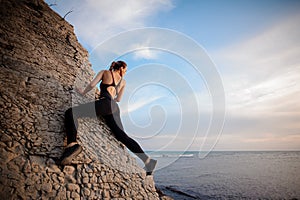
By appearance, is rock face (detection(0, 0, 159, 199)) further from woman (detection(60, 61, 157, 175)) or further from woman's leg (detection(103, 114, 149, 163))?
woman's leg (detection(103, 114, 149, 163))

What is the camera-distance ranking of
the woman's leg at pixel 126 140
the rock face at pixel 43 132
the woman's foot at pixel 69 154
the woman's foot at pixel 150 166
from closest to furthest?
the rock face at pixel 43 132, the woman's foot at pixel 69 154, the woman's leg at pixel 126 140, the woman's foot at pixel 150 166

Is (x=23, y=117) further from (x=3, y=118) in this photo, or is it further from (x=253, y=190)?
(x=253, y=190)

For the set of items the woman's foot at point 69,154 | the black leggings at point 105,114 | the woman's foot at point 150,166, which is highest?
the black leggings at point 105,114

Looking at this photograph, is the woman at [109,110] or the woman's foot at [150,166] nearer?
the woman at [109,110]

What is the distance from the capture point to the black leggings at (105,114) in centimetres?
338

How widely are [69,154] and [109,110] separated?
1275 mm

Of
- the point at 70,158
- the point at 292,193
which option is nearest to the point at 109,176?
the point at 70,158

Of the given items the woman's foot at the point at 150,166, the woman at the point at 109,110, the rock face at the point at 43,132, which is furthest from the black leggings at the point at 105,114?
the rock face at the point at 43,132

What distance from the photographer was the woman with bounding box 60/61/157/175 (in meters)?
3.39

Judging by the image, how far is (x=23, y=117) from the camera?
332 centimetres

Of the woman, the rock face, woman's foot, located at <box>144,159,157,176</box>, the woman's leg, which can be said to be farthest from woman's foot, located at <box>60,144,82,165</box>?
woman's foot, located at <box>144,159,157,176</box>

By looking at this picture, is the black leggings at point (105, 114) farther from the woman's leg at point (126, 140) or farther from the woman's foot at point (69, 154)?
the woman's foot at point (69, 154)

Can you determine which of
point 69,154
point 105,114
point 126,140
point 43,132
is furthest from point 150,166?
point 43,132

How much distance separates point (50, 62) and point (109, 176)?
3836 millimetres
